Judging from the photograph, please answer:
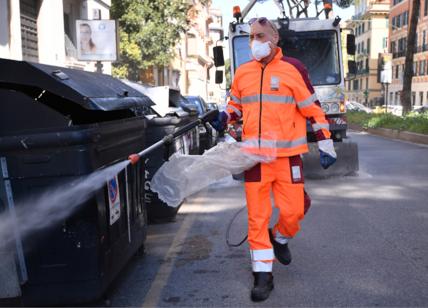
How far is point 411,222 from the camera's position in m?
6.31

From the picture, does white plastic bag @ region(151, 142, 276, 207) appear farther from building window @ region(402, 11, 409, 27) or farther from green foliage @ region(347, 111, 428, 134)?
building window @ region(402, 11, 409, 27)

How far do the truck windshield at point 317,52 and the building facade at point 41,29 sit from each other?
5.28 m

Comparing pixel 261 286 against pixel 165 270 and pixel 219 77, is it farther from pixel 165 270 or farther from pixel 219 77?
pixel 219 77

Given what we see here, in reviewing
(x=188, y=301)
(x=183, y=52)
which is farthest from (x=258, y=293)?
(x=183, y=52)

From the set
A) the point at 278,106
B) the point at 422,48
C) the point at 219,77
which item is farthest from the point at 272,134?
the point at 422,48

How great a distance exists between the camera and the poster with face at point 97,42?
418 inches

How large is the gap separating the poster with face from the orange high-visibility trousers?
7.24m

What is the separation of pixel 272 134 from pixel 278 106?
210 mm

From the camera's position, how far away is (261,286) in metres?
4.02

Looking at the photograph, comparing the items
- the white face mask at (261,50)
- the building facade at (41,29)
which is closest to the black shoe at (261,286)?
the white face mask at (261,50)

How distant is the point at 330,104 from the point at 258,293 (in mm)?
6725

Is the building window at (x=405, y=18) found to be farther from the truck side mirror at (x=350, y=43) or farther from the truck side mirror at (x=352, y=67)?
the truck side mirror at (x=350, y=43)

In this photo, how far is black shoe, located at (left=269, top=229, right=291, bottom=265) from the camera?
446 centimetres

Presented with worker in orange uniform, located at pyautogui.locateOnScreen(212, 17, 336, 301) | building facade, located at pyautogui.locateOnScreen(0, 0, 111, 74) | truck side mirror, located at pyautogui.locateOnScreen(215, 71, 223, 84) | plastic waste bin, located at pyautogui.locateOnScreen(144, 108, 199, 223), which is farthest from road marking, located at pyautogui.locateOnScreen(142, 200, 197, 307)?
building facade, located at pyautogui.locateOnScreen(0, 0, 111, 74)
